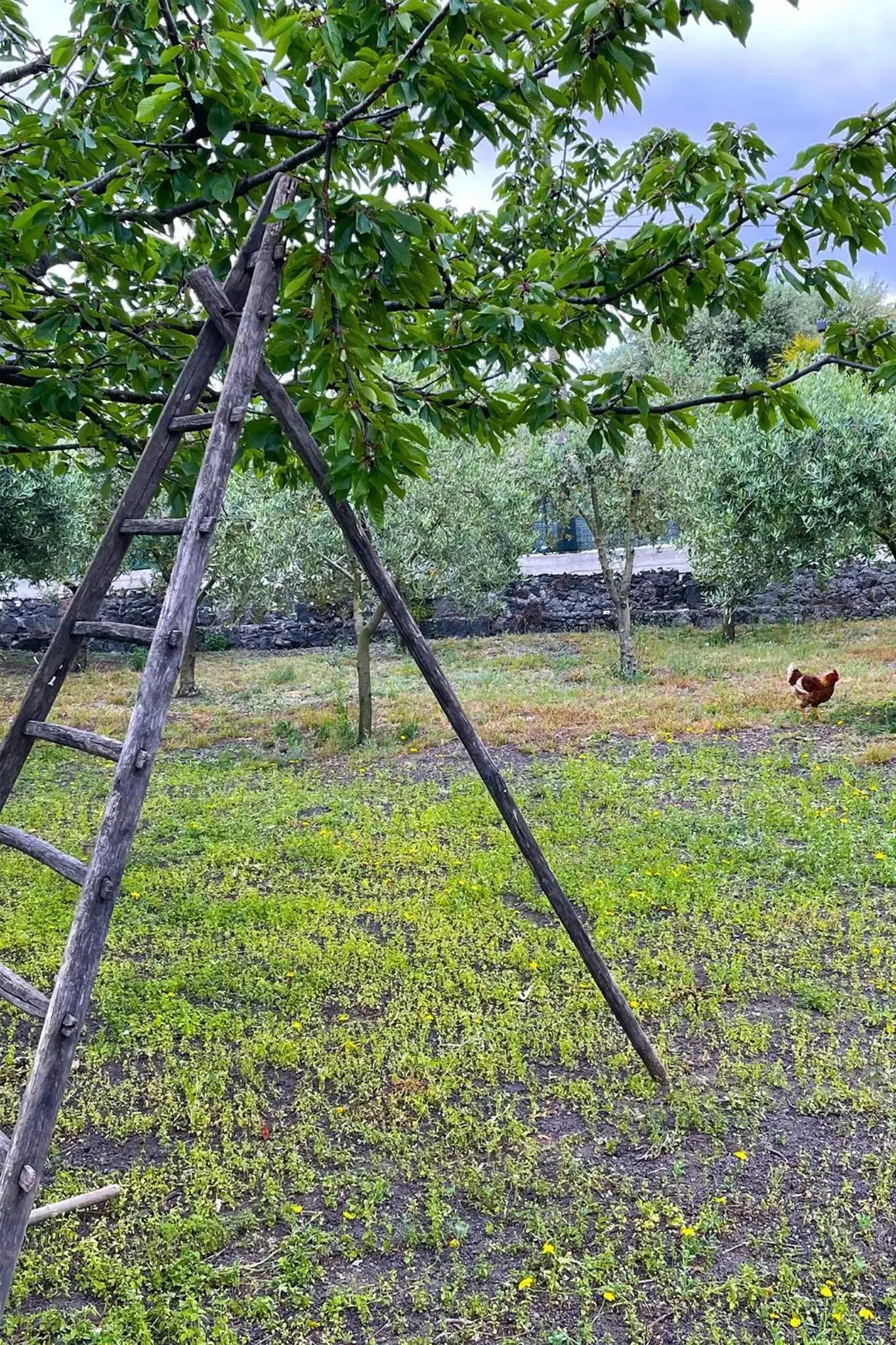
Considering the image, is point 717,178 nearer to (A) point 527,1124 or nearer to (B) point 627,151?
(B) point 627,151

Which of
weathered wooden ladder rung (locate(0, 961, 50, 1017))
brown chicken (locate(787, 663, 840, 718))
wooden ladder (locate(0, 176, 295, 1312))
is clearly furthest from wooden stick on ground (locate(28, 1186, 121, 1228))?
brown chicken (locate(787, 663, 840, 718))

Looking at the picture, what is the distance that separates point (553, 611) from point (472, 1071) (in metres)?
21.2

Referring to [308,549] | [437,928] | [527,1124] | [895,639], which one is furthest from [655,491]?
[527,1124]

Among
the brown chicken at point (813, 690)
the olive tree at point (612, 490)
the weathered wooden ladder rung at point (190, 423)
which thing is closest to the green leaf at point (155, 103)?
the weathered wooden ladder rung at point (190, 423)

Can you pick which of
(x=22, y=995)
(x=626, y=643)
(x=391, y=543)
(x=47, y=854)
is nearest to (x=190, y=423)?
Answer: (x=47, y=854)

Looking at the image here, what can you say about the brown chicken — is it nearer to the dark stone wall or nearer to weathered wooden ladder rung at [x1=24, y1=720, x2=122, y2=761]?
the dark stone wall

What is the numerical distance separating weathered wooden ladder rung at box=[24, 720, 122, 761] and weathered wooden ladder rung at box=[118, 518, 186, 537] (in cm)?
72

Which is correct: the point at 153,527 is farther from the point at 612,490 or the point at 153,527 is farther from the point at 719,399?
the point at 612,490

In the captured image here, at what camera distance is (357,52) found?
122 inches

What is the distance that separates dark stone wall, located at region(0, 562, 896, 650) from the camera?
22.8m

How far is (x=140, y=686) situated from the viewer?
2656mm

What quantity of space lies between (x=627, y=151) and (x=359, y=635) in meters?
8.44

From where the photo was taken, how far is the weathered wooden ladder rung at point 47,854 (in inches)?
105

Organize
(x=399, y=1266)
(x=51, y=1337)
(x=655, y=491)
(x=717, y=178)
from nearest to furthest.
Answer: (x=51, y=1337) < (x=399, y=1266) < (x=717, y=178) < (x=655, y=491)
